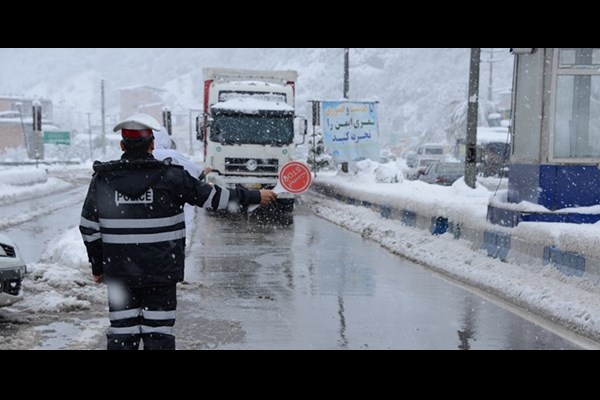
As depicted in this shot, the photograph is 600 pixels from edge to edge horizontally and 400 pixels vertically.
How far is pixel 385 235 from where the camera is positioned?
1470 cm

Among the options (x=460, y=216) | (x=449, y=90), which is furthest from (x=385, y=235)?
(x=449, y=90)

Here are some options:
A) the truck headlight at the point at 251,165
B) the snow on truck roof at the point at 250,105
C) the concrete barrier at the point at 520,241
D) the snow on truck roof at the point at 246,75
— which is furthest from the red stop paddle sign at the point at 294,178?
the snow on truck roof at the point at 246,75

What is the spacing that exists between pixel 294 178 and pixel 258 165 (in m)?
14.8

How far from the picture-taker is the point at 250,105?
20859 mm

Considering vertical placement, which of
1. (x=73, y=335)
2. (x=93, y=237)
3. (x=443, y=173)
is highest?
(x=93, y=237)

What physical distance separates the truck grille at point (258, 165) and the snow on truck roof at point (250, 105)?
141cm

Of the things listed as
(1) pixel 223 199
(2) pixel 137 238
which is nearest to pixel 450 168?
(1) pixel 223 199

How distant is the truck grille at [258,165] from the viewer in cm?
2078

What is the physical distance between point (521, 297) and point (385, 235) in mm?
6040

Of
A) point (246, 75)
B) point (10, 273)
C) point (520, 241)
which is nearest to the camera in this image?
point (10, 273)

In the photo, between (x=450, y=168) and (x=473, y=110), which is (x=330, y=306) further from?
(x=450, y=168)

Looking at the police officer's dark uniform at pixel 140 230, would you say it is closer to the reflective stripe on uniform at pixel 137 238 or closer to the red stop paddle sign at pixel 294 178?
the reflective stripe on uniform at pixel 137 238

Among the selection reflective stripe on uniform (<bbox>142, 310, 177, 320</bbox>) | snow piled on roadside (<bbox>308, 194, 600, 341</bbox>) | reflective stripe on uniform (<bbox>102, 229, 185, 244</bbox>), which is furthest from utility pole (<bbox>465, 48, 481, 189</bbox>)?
reflective stripe on uniform (<bbox>142, 310, 177, 320</bbox>)
